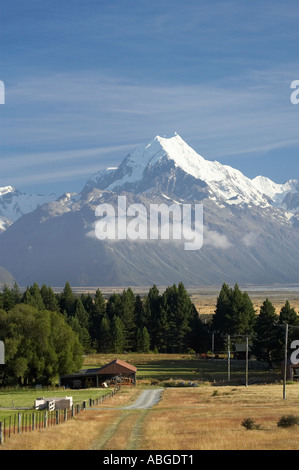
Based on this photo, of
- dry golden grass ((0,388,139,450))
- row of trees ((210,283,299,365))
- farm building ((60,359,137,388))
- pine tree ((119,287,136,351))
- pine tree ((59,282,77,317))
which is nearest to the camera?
dry golden grass ((0,388,139,450))

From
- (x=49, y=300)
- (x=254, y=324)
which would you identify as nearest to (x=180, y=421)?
(x=254, y=324)

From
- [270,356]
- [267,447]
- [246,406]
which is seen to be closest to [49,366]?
[270,356]

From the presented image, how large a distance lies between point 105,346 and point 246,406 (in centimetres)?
9609

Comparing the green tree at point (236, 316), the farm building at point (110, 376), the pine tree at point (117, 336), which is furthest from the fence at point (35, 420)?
the pine tree at point (117, 336)

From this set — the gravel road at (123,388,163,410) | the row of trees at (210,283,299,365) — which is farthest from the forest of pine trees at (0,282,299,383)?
the gravel road at (123,388,163,410)

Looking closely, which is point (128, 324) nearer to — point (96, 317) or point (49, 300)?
point (96, 317)

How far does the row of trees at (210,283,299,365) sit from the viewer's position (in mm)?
127731

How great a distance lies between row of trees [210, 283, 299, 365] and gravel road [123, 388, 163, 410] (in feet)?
94.8

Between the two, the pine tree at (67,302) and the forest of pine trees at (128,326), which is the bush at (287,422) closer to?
the forest of pine trees at (128,326)

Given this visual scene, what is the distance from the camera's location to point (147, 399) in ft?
293

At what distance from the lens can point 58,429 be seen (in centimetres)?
4909

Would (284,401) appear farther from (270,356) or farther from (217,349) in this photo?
(217,349)

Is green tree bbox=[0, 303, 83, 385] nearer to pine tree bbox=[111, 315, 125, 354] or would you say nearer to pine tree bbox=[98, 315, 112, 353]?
pine tree bbox=[111, 315, 125, 354]

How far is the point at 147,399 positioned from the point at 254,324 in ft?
215
